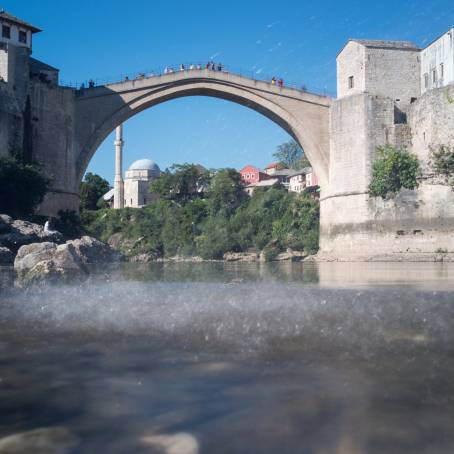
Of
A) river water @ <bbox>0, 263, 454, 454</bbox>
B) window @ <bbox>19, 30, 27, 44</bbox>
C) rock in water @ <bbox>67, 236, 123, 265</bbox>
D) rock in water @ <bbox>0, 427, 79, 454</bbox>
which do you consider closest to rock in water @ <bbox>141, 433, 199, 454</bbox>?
river water @ <bbox>0, 263, 454, 454</bbox>

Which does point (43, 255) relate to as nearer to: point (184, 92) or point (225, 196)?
point (184, 92)

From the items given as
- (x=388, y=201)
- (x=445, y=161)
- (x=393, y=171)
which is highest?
(x=445, y=161)

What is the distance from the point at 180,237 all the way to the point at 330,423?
39.8 metres

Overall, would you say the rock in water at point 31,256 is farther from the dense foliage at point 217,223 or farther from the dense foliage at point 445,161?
the dense foliage at point 217,223

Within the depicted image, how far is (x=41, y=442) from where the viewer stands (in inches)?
82.4

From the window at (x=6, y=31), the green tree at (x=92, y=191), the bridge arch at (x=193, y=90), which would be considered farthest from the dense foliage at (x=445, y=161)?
the green tree at (x=92, y=191)

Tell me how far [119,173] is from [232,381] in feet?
193

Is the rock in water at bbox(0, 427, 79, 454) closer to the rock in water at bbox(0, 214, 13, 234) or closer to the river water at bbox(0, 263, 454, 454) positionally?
the river water at bbox(0, 263, 454, 454)

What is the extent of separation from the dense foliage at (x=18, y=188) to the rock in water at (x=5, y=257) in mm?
6733

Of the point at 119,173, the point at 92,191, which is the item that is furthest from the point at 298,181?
the point at 92,191

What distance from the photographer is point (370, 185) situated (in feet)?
80.3

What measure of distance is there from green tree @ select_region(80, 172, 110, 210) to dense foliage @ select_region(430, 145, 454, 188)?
121 ft

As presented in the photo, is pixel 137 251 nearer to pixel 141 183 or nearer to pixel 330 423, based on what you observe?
pixel 141 183

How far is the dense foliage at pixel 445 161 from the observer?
22.8m
